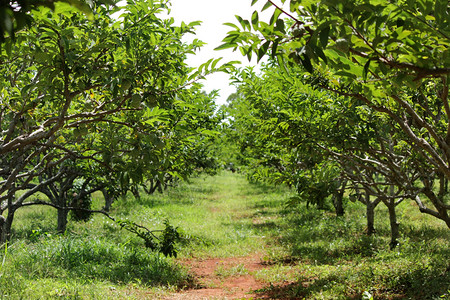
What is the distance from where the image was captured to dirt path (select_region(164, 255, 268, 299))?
684 cm

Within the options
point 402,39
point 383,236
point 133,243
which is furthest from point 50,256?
point 383,236

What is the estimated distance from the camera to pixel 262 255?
9953mm

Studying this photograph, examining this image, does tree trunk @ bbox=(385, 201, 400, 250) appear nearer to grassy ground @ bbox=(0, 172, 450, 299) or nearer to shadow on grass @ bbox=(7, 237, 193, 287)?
grassy ground @ bbox=(0, 172, 450, 299)

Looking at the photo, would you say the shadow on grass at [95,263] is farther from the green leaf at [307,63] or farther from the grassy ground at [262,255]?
the green leaf at [307,63]

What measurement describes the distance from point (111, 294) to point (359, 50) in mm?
4880

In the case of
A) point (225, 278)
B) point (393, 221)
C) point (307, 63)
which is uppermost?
point (307, 63)

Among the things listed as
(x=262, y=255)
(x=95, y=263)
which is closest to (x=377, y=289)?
(x=262, y=255)

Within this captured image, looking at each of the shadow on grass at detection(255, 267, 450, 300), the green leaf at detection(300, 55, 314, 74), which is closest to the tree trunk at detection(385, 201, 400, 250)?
the shadow on grass at detection(255, 267, 450, 300)

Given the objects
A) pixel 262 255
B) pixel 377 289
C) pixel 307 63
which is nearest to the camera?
pixel 307 63

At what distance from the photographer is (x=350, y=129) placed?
5.74 metres

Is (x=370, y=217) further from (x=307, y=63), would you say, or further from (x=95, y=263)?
(x=307, y=63)

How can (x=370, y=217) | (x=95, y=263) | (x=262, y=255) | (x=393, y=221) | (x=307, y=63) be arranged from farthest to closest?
1. (x=370, y=217)
2. (x=262, y=255)
3. (x=393, y=221)
4. (x=95, y=263)
5. (x=307, y=63)

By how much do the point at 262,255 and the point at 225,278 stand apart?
2043 mm

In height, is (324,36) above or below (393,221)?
above
